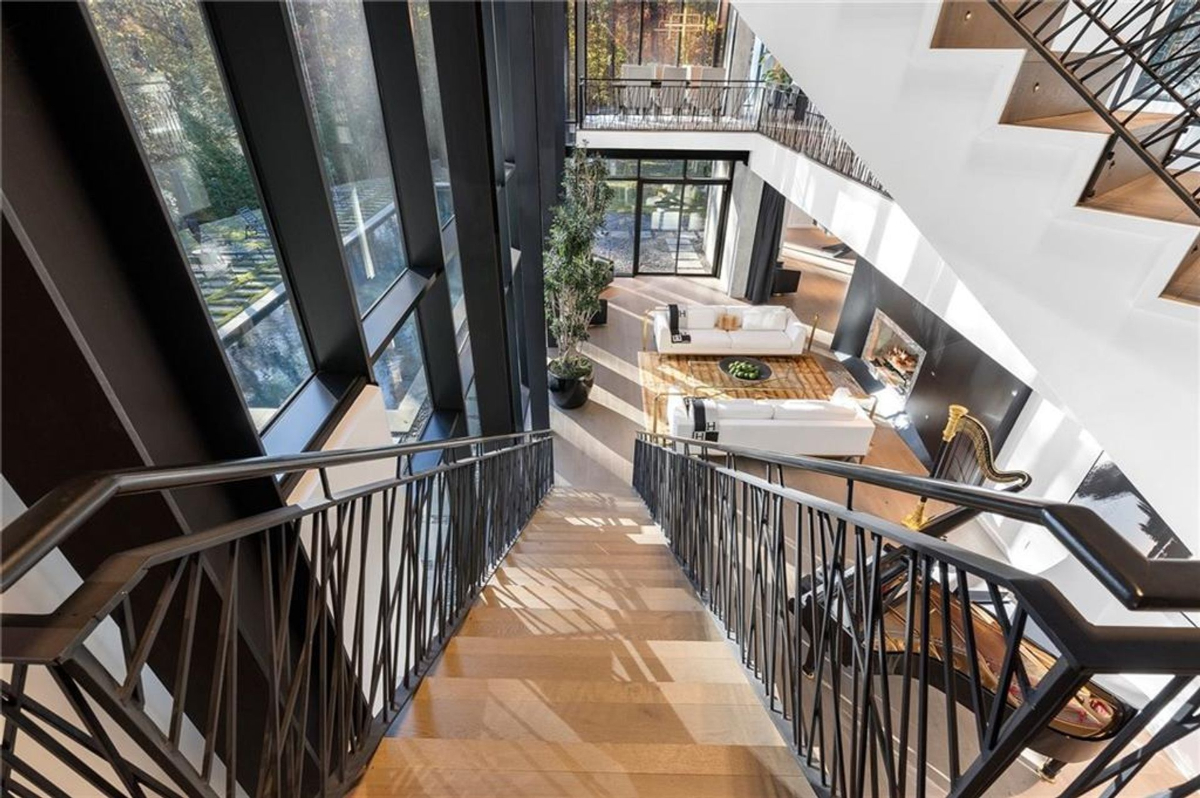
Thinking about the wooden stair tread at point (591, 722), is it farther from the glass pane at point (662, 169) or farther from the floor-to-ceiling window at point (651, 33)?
the floor-to-ceiling window at point (651, 33)

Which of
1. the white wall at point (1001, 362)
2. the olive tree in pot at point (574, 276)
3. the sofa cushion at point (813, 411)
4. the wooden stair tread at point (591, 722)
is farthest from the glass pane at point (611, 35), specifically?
the wooden stair tread at point (591, 722)

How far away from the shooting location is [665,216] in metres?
10.7

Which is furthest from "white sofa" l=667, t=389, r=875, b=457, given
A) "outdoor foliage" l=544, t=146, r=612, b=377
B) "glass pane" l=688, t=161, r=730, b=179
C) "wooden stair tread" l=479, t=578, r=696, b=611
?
"glass pane" l=688, t=161, r=730, b=179

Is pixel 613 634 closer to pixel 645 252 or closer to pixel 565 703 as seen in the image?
pixel 565 703

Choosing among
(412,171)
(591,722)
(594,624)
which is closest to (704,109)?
(412,171)

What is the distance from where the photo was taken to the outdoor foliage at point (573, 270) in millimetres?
6664

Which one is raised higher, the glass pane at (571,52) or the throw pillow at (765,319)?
the glass pane at (571,52)

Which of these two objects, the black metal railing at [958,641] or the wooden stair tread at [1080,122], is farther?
the wooden stair tread at [1080,122]

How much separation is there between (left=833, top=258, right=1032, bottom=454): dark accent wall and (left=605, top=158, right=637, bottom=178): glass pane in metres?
4.38

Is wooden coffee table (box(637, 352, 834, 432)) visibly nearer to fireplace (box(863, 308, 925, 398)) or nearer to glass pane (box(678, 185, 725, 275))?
fireplace (box(863, 308, 925, 398))

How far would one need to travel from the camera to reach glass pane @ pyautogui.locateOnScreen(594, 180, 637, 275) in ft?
33.6

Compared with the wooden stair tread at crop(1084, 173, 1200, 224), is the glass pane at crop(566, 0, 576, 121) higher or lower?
higher

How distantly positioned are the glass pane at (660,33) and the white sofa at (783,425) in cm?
820

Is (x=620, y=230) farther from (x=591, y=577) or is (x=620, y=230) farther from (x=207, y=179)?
(x=207, y=179)
